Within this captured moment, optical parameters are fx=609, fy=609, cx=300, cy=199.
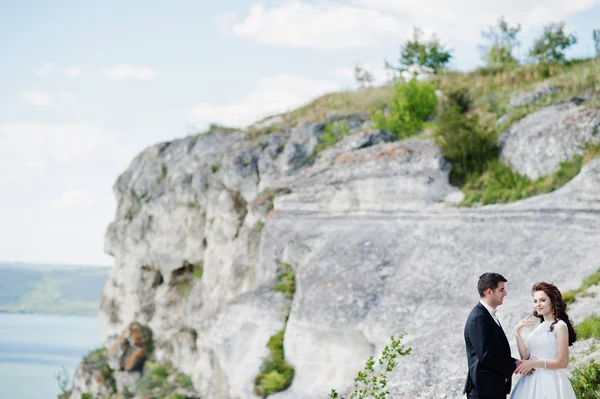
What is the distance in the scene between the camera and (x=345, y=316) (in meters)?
12.2

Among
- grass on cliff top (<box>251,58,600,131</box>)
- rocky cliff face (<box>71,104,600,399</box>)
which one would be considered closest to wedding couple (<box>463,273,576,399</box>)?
rocky cliff face (<box>71,104,600,399</box>)

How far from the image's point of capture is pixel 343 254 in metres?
14.1

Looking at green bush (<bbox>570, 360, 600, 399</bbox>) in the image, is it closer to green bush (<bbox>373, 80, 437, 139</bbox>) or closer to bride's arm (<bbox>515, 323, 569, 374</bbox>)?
bride's arm (<bbox>515, 323, 569, 374</bbox>)

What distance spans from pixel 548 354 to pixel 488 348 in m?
0.55

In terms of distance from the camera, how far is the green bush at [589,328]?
7773 mm

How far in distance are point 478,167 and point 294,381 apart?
276 inches

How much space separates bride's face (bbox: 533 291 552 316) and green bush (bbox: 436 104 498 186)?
33.0 ft

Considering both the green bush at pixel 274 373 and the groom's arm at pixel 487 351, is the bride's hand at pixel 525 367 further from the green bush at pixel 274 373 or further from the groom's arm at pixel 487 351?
the green bush at pixel 274 373

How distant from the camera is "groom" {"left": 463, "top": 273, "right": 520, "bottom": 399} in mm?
5207

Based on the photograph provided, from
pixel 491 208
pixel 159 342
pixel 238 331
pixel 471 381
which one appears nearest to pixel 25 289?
pixel 159 342

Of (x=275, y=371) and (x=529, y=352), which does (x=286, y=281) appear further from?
(x=529, y=352)

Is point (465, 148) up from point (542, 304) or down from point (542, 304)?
up

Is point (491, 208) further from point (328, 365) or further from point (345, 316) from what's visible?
point (328, 365)

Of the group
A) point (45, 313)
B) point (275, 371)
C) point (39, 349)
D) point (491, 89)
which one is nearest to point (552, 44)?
point (491, 89)
